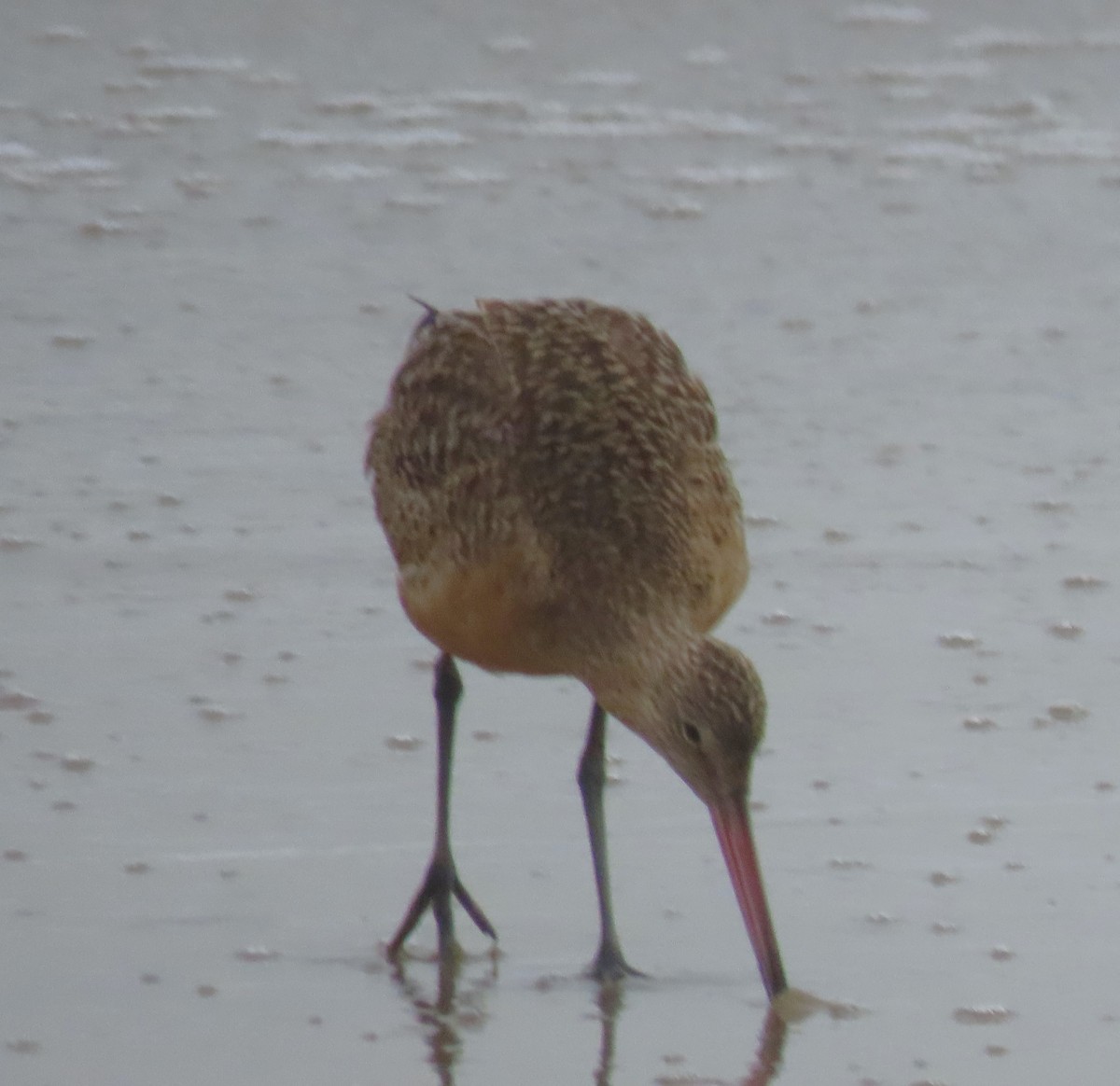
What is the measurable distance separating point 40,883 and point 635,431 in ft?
Answer: 2.85

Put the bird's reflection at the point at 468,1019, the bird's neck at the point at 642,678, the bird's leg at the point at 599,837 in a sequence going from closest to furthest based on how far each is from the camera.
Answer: the bird's reflection at the point at 468,1019 < the bird's neck at the point at 642,678 < the bird's leg at the point at 599,837

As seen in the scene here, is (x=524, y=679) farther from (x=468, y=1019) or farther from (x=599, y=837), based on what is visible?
(x=468, y=1019)

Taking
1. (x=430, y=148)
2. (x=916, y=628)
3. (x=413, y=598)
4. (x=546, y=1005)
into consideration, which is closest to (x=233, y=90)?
(x=430, y=148)

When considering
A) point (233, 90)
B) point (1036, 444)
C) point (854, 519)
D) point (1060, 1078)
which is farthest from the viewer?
point (233, 90)

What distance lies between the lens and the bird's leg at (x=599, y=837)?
308cm

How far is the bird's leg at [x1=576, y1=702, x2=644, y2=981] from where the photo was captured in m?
3.08

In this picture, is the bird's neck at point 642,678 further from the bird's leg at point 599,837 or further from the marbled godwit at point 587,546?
the bird's leg at point 599,837

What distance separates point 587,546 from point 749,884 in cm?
45

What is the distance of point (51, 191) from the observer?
642cm

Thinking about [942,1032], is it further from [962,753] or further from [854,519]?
[854,519]

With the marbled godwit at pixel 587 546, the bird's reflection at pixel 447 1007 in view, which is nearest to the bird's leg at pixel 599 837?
the marbled godwit at pixel 587 546

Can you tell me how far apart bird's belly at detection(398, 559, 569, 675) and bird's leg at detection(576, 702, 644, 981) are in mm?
139

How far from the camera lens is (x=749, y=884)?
116 inches

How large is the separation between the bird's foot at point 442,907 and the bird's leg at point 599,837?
14cm
